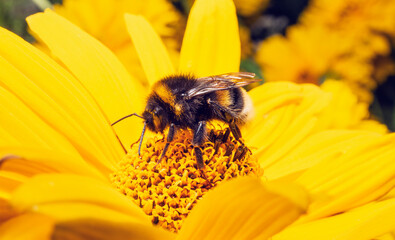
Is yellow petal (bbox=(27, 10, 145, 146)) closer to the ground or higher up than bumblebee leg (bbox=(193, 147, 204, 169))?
higher up

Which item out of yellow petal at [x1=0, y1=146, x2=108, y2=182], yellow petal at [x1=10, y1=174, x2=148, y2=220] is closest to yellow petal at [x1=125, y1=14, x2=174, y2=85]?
yellow petal at [x1=0, y1=146, x2=108, y2=182]

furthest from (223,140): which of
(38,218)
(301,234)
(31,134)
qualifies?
(38,218)

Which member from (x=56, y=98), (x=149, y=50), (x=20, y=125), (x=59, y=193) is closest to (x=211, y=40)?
(x=149, y=50)

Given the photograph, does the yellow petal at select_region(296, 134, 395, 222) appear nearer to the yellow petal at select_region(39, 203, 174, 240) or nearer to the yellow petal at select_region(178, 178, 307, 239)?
the yellow petal at select_region(178, 178, 307, 239)

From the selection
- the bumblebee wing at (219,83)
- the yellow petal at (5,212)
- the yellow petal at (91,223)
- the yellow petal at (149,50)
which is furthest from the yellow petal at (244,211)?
the yellow petal at (149,50)

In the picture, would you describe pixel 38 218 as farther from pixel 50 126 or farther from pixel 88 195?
pixel 50 126
